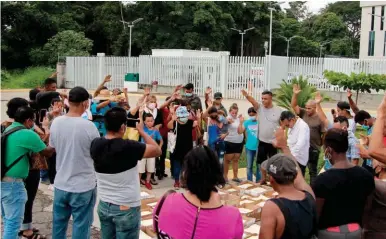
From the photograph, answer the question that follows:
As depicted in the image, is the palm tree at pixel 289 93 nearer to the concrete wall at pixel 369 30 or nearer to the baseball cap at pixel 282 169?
the baseball cap at pixel 282 169

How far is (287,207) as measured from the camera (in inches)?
119

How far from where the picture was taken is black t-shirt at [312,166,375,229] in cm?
340

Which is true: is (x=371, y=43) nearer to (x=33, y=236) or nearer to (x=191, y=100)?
(x=191, y=100)

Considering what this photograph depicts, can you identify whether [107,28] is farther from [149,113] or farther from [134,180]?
[134,180]

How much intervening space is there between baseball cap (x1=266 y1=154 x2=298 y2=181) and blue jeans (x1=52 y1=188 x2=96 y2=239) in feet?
6.99

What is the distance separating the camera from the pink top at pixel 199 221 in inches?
110

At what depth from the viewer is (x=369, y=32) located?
56562 millimetres

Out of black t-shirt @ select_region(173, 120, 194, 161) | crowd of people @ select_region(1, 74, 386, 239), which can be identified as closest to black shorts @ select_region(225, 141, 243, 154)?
black t-shirt @ select_region(173, 120, 194, 161)

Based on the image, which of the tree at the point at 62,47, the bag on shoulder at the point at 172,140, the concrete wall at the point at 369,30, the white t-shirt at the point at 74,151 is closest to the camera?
the white t-shirt at the point at 74,151

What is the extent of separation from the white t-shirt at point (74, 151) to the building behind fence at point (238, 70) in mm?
22920

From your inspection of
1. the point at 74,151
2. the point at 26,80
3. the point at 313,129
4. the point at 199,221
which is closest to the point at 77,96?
the point at 74,151

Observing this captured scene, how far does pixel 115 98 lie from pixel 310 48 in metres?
64.0

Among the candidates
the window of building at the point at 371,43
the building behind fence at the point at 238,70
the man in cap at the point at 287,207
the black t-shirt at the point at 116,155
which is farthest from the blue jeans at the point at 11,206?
the window of building at the point at 371,43

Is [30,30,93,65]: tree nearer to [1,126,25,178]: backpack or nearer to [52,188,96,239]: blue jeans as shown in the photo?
[1,126,25,178]: backpack
